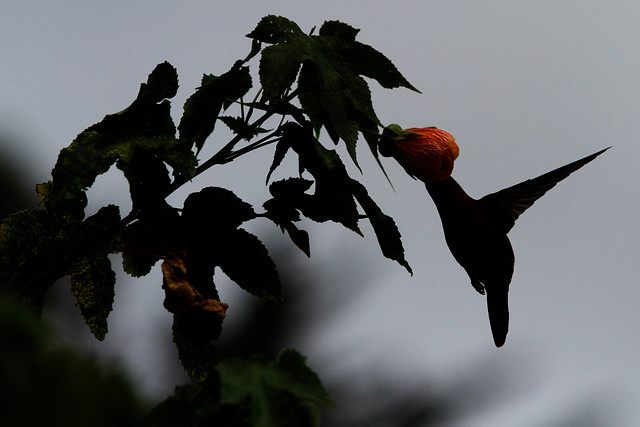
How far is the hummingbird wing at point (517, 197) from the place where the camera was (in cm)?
143

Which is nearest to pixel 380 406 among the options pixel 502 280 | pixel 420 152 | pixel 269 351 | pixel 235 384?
pixel 269 351

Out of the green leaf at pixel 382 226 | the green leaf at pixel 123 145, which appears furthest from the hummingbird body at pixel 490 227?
the green leaf at pixel 123 145

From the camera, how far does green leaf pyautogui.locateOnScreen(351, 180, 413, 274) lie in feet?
3.49

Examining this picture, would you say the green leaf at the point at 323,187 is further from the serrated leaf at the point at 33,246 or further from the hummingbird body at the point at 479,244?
the serrated leaf at the point at 33,246

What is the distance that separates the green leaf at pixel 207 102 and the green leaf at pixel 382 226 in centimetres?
20

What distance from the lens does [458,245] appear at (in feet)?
4.16

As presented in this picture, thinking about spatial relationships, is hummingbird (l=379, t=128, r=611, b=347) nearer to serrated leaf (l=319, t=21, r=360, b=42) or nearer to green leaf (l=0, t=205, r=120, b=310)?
serrated leaf (l=319, t=21, r=360, b=42)

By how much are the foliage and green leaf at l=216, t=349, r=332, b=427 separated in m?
0.34

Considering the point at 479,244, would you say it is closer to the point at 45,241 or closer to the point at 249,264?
the point at 249,264

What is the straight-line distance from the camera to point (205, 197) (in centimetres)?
106

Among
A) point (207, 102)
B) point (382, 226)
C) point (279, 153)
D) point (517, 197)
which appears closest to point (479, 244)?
point (517, 197)

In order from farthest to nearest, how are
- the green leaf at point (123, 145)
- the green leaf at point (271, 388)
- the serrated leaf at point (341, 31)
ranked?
1. the serrated leaf at point (341, 31)
2. the green leaf at point (123, 145)
3. the green leaf at point (271, 388)

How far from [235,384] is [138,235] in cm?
47

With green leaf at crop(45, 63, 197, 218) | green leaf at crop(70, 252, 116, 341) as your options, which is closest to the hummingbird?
green leaf at crop(45, 63, 197, 218)
